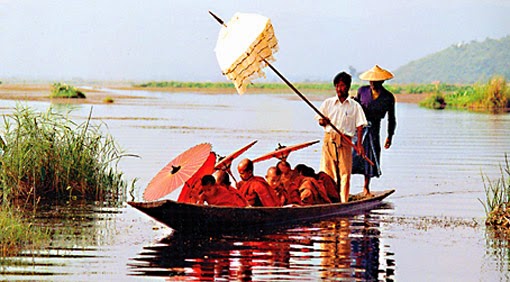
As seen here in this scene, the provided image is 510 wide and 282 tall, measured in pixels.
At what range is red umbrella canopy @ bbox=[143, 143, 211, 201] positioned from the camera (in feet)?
45.0

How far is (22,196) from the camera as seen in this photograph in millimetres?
16156

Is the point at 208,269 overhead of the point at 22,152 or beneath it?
beneath

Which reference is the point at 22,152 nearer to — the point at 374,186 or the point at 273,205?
the point at 273,205

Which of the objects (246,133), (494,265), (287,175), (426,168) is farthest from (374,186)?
(246,133)

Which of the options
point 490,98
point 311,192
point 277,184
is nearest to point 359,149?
point 311,192

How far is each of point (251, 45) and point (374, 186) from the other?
616 cm

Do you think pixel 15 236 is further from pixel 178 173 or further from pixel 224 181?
pixel 224 181

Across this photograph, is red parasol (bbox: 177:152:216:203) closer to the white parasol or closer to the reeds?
the white parasol

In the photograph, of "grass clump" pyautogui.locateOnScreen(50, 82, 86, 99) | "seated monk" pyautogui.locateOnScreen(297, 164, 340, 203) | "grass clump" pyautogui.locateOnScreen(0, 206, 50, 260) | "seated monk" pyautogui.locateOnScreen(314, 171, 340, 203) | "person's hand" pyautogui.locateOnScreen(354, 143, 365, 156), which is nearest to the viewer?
"grass clump" pyautogui.locateOnScreen(0, 206, 50, 260)

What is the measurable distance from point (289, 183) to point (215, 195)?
1.59 metres

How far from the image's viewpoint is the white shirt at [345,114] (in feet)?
51.5

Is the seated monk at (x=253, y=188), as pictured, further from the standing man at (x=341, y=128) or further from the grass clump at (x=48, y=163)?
the grass clump at (x=48, y=163)

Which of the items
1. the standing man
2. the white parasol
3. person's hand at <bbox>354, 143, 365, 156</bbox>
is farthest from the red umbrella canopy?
person's hand at <bbox>354, 143, 365, 156</bbox>

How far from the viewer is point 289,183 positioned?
15.2 meters
